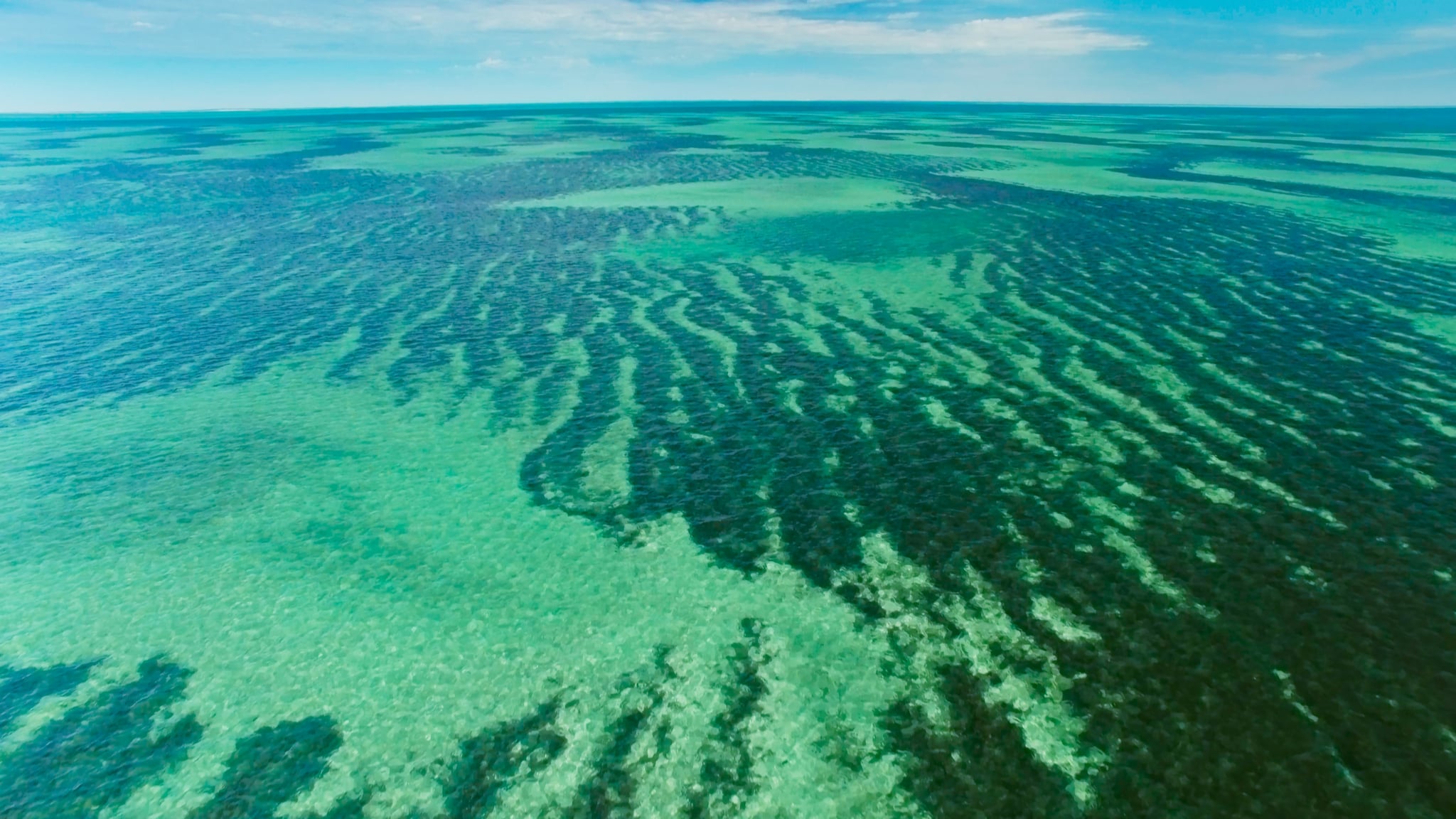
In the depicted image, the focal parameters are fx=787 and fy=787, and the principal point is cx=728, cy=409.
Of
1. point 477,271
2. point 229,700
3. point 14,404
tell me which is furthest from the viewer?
point 477,271

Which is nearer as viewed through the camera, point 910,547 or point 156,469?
point 910,547

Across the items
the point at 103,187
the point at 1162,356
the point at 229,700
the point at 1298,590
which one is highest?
the point at 103,187

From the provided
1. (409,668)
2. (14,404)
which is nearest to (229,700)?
(409,668)

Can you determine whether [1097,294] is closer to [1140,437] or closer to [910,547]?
[1140,437]

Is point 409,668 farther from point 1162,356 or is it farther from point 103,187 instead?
point 103,187

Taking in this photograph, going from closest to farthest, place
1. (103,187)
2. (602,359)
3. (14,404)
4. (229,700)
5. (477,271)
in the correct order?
(229,700)
(14,404)
(602,359)
(477,271)
(103,187)

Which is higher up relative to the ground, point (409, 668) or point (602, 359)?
point (602, 359)
